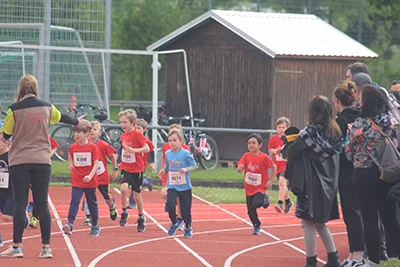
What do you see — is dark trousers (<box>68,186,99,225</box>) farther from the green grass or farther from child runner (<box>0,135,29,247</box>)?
the green grass

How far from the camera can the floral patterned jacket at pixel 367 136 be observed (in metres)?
10.7

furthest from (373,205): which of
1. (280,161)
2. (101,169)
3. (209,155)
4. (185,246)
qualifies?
(209,155)

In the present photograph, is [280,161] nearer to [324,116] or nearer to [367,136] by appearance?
[324,116]

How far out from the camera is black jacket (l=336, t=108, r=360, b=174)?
37.4 ft

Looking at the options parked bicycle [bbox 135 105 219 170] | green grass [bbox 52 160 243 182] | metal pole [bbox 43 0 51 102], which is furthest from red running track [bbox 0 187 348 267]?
metal pole [bbox 43 0 51 102]

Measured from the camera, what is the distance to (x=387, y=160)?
1049cm

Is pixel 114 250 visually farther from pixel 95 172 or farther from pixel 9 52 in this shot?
pixel 9 52

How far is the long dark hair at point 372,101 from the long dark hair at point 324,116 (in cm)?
43

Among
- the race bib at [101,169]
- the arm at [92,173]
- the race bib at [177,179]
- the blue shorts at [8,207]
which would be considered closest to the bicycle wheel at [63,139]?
the race bib at [101,169]

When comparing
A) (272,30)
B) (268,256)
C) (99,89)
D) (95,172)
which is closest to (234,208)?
(95,172)

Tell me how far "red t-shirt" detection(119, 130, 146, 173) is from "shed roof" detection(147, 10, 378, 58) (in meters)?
11.0

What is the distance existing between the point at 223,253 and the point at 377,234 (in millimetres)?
2677

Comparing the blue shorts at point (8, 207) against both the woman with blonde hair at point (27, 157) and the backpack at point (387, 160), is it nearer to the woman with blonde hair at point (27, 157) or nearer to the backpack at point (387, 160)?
the woman with blonde hair at point (27, 157)

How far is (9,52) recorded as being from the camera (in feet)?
81.4
